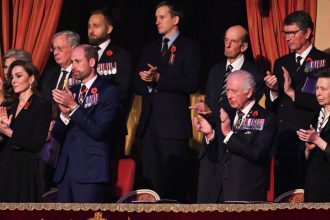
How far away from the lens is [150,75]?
452 inches

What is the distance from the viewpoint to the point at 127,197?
10664 mm

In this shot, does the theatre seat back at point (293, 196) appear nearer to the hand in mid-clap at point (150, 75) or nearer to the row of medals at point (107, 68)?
the hand in mid-clap at point (150, 75)

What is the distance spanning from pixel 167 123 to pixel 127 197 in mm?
1170

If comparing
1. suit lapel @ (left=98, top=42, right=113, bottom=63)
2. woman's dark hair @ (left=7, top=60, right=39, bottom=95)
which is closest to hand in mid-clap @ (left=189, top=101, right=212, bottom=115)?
suit lapel @ (left=98, top=42, right=113, bottom=63)

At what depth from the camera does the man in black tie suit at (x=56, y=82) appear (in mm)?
11555

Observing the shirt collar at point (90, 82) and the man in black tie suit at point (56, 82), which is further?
the man in black tie suit at point (56, 82)

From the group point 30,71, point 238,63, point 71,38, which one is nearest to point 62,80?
point 71,38

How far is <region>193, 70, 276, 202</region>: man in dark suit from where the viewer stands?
10.3 m

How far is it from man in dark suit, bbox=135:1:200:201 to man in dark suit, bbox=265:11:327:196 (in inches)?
31.2

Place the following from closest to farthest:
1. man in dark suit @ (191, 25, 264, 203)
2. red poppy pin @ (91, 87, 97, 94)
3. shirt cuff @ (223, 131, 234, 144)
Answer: shirt cuff @ (223, 131, 234, 144), red poppy pin @ (91, 87, 97, 94), man in dark suit @ (191, 25, 264, 203)

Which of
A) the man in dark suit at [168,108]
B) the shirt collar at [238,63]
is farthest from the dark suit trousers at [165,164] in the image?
the shirt collar at [238,63]

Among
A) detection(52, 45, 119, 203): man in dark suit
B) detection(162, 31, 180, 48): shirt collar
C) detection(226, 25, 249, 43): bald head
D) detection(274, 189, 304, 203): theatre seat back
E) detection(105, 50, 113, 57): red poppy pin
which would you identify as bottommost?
detection(274, 189, 304, 203): theatre seat back

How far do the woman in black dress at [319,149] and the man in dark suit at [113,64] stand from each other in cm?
192

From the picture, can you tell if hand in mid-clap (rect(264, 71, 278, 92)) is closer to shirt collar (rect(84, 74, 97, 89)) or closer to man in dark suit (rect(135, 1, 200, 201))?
man in dark suit (rect(135, 1, 200, 201))
